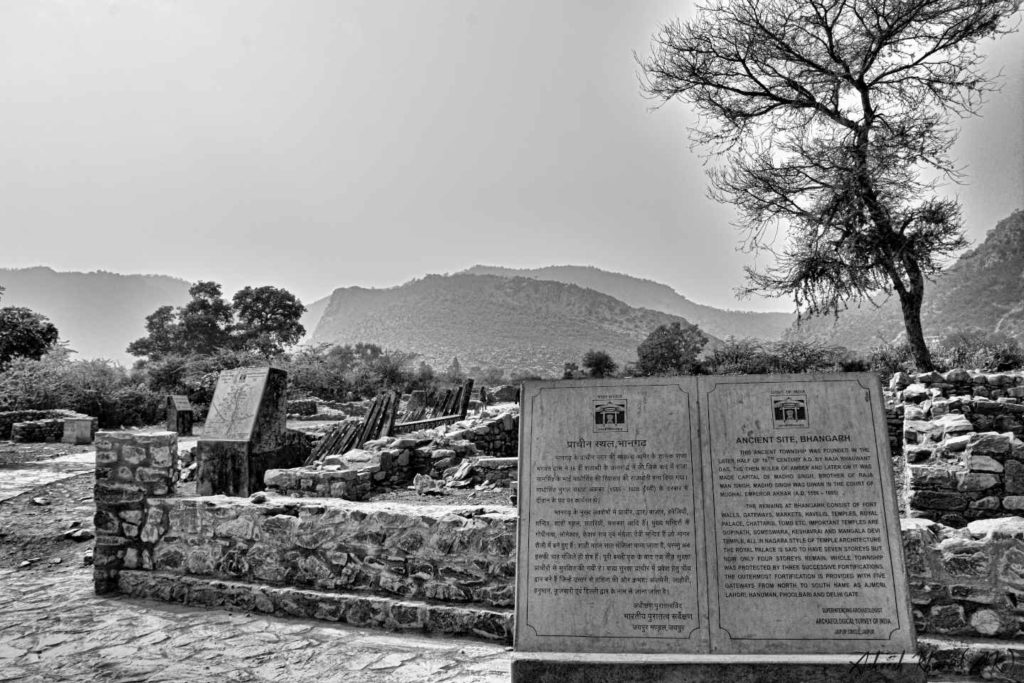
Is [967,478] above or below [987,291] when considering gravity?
below

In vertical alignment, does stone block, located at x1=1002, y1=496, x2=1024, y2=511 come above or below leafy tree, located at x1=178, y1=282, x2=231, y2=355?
below

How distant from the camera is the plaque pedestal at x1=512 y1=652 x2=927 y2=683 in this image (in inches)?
112

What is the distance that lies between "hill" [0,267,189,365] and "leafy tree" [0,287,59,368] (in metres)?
163

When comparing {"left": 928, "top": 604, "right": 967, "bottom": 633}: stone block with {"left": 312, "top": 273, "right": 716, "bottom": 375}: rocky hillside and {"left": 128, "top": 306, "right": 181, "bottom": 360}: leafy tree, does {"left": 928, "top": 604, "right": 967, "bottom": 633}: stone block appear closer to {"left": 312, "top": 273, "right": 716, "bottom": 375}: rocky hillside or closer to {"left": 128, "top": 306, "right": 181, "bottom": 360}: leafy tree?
{"left": 128, "top": 306, "right": 181, "bottom": 360}: leafy tree

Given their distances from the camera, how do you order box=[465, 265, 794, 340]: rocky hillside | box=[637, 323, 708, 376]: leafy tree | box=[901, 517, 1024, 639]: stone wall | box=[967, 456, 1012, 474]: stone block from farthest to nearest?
box=[465, 265, 794, 340]: rocky hillside
box=[637, 323, 708, 376]: leafy tree
box=[967, 456, 1012, 474]: stone block
box=[901, 517, 1024, 639]: stone wall

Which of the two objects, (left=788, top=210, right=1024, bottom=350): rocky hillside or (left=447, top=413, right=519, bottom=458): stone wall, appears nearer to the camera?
(left=447, top=413, right=519, bottom=458): stone wall

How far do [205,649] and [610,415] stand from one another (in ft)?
10.1

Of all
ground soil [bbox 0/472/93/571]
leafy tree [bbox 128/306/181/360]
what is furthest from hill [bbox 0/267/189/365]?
ground soil [bbox 0/472/93/571]

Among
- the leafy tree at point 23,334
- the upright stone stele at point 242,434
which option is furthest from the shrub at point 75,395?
the upright stone stele at point 242,434

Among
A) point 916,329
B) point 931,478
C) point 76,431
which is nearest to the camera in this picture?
point 931,478

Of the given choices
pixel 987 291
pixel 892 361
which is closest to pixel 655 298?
pixel 987 291

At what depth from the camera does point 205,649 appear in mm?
4227

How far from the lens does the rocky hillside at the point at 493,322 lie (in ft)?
283

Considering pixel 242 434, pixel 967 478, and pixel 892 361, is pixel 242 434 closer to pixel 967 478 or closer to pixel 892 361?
pixel 967 478
